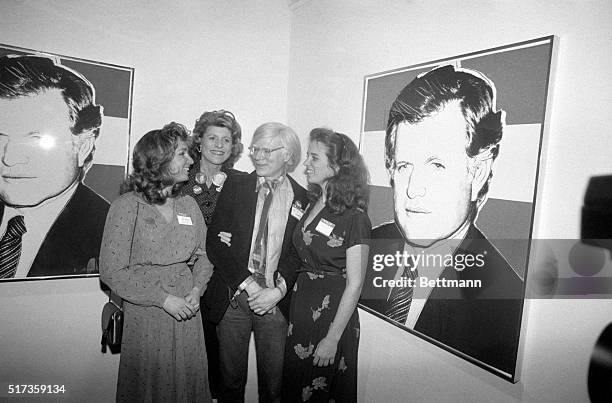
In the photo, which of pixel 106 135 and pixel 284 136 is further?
pixel 106 135

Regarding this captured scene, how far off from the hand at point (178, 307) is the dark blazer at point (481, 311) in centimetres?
115

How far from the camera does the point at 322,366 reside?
1919mm

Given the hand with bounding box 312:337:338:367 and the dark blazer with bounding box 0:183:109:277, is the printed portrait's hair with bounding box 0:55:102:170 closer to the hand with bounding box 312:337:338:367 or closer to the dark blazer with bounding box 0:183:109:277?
the dark blazer with bounding box 0:183:109:277

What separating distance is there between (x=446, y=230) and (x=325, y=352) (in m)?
0.83

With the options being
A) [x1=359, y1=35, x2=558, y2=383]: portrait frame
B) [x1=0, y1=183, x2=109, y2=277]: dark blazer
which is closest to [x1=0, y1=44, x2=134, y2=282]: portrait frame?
[x1=0, y1=183, x2=109, y2=277]: dark blazer

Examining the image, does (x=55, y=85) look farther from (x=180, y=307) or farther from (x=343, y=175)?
(x=343, y=175)

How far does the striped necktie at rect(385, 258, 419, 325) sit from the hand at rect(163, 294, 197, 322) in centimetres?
106

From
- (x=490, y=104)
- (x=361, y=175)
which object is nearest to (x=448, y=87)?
(x=490, y=104)

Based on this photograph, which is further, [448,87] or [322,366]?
[322,366]

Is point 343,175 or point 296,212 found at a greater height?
point 343,175

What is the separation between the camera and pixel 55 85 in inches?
94.9

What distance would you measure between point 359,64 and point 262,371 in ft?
6.46

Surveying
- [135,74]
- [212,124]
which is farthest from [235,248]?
[135,74]

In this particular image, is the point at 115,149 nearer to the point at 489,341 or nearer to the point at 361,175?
the point at 361,175
